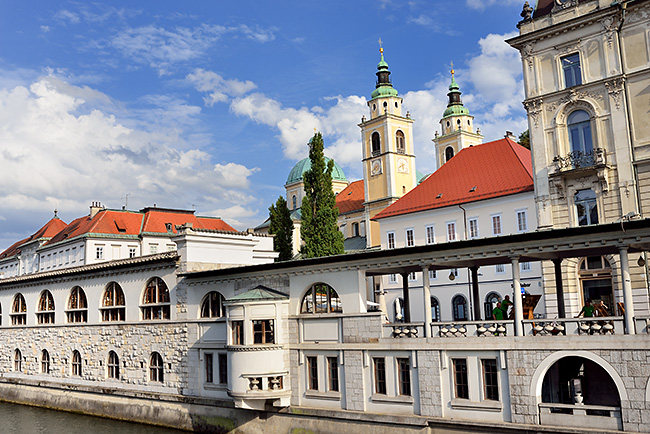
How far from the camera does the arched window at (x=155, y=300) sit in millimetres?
30891

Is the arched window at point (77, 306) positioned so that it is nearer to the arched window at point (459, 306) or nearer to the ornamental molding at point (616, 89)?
the arched window at point (459, 306)

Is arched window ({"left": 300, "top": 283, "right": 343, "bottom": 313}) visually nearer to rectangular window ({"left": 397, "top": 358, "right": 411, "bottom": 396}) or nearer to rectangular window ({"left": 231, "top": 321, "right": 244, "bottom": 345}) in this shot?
rectangular window ({"left": 231, "top": 321, "right": 244, "bottom": 345})

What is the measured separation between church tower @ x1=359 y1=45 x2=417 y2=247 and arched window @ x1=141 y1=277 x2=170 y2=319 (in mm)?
45263

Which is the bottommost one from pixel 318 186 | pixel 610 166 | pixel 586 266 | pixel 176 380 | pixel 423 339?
pixel 176 380

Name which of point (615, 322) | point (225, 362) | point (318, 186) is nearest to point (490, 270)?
point (318, 186)

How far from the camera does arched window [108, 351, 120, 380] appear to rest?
3347 cm

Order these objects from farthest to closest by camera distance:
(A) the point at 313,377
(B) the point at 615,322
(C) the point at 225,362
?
(C) the point at 225,362 < (A) the point at 313,377 < (B) the point at 615,322

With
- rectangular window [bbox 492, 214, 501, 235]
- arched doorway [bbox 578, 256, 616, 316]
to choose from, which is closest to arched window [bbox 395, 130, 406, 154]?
rectangular window [bbox 492, 214, 501, 235]

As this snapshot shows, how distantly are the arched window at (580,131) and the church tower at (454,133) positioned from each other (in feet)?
197

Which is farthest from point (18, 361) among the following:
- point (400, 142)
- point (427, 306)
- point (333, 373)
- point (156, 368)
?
point (400, 142)

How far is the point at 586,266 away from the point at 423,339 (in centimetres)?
1679

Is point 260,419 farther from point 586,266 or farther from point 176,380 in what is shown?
point 586,266

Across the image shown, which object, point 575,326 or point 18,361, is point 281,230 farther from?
point 575,326

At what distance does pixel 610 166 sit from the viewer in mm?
32719
